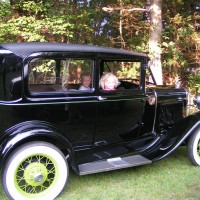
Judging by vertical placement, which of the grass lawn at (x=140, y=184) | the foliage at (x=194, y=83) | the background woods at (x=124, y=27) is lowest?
the grass lawn at (x=140, y=184)

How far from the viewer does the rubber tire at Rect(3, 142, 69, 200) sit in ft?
10.7

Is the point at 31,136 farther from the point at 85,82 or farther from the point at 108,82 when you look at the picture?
the point at 108,82

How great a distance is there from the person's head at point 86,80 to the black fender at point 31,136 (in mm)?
703

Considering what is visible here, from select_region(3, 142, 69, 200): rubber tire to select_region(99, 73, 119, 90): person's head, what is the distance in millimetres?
1070

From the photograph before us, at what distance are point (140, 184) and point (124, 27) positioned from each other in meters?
6.20

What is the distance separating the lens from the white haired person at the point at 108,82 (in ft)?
13.2

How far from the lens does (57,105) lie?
11.6 ft

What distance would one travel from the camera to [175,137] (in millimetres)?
4402

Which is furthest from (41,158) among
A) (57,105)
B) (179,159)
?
(179,159)

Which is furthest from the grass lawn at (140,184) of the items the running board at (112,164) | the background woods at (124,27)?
the background woods at (124,27)

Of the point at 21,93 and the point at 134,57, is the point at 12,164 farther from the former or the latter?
the point at 134,57

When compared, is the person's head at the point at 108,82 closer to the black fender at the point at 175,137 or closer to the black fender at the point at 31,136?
the black fender at the point at 31,136

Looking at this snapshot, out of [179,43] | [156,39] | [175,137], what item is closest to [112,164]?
[175,137]

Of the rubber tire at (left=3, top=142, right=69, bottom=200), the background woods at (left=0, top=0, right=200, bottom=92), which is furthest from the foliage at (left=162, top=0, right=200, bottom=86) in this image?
the rubber tire at (left=3, top=142, right=69, bottom=200)
